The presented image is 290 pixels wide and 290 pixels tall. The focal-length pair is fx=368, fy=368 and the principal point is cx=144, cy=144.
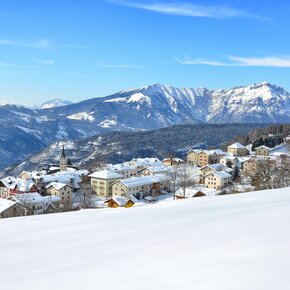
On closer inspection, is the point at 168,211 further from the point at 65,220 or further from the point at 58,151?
the point at 58,151

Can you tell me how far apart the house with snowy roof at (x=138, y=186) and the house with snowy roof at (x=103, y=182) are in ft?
5.31

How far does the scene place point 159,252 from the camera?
3748 millimetres

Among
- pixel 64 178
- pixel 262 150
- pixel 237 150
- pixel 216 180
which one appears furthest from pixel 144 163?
pixel 262 150

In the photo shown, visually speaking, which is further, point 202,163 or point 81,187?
point 202,163

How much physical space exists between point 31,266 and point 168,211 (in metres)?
3.58

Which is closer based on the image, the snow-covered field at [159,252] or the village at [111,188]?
the snow-covered field at [159,252]

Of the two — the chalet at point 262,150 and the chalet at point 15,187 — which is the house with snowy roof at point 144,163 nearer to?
the chalet at point 262,150

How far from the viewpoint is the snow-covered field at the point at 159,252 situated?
2850mm

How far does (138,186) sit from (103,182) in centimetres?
552

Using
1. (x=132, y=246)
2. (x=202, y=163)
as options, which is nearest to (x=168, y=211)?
(x=132, y=246)

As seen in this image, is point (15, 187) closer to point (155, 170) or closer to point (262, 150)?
point (155, 170)

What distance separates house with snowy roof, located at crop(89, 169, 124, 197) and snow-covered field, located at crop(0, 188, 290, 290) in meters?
40.4

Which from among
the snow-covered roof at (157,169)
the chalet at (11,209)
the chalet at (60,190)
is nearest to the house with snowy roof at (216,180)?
the snow-covered roof at (157,169)

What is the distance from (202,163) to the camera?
6912cm
